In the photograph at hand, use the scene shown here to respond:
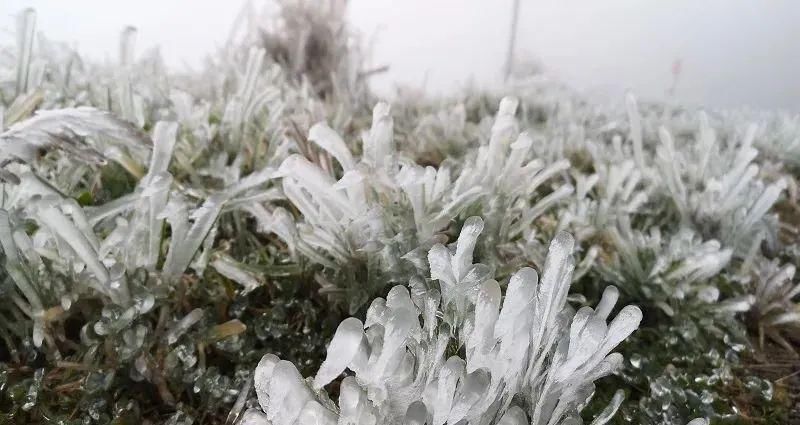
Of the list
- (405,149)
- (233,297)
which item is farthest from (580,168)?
(233,297)

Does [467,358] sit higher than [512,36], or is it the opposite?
[467,358]

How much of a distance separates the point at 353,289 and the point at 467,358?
259 mm

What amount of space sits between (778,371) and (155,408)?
0.69 metres

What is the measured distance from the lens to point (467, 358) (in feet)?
1.27

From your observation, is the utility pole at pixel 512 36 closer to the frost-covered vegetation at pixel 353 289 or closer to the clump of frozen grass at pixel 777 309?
the frost-covered vegetation at pixel 353 289

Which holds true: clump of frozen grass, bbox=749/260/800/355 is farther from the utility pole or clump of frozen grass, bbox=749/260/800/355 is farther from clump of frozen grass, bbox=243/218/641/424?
the utility pole

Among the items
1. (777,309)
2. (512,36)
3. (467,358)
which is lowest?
(512,36)

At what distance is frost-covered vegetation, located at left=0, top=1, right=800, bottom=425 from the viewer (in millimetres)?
369

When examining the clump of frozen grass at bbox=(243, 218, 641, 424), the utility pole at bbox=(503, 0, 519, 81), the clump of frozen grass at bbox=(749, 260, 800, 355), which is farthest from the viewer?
the utility pole at bbox=(503, 0, 519, 81)

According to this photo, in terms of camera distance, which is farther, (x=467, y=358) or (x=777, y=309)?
(x=777, y=309)

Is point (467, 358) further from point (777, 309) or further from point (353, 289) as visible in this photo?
point (777, 309)

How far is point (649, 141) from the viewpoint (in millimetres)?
2074

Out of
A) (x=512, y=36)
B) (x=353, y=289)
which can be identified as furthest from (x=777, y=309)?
(x=512, y=36)

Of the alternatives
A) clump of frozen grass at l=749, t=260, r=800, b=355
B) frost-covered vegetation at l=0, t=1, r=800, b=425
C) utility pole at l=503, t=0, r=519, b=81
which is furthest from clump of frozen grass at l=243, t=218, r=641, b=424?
utility pole at l=503, t=0, r=519, b=81
